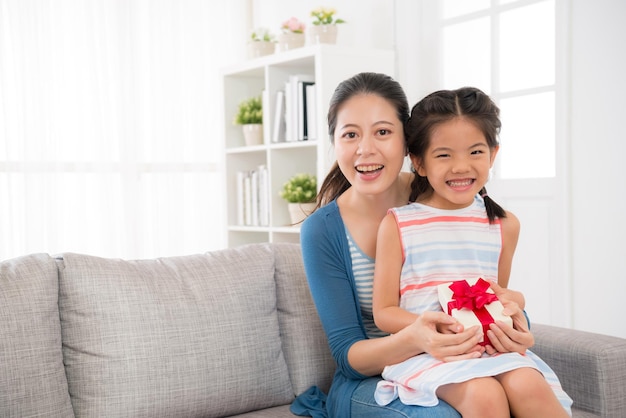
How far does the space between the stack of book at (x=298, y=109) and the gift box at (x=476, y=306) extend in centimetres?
223

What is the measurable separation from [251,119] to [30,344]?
268 cm

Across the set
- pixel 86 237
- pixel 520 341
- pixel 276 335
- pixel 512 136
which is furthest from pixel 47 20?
pixel 520 341

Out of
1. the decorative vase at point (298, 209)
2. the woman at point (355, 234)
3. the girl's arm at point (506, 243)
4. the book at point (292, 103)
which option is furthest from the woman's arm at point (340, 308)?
the book at point (292, 103)

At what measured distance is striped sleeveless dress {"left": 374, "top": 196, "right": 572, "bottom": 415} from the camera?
152cm

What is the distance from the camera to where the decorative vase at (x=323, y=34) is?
12.0 feet

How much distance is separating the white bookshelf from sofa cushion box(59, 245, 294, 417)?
1.75m

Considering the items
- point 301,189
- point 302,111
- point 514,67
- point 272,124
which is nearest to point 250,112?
point 272,124

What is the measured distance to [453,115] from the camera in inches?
63.8

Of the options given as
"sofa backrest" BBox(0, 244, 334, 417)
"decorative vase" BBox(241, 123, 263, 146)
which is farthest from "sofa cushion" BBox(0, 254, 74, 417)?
"decorative vase" BBox(241, 123, 263, 146)

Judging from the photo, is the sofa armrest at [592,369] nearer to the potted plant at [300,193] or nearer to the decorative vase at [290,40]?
the potted plant at [300,193]

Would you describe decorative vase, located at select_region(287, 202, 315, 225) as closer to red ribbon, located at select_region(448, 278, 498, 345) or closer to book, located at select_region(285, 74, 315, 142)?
book, located at select_region(285, 74, 315, 142)

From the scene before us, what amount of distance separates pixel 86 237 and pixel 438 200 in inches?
111

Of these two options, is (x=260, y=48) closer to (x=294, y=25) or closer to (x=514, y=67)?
(x=294, y=25)

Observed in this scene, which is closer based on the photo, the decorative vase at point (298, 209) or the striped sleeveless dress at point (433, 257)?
the striped sleeveless dress at point (433, 257)
